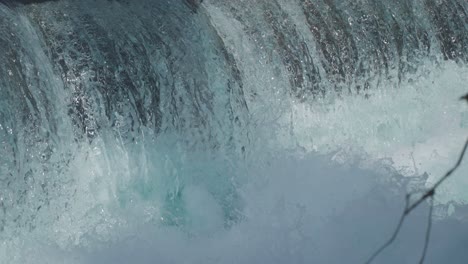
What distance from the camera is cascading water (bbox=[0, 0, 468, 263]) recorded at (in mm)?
4098

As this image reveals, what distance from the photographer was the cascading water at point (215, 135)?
4.10m

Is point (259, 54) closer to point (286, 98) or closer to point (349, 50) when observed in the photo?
point (286, 98)

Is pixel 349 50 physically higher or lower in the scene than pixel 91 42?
higher

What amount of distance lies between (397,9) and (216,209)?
2172mm

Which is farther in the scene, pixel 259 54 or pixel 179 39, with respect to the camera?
pixel 259 54

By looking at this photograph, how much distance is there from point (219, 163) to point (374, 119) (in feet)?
4.36

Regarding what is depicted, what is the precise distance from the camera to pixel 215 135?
470cm

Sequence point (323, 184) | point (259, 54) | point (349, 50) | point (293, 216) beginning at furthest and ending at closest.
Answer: point (349, 50) → point (259, 54) → point (323, 184) → point (293, 216)

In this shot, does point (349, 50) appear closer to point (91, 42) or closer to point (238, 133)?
point (238, 133)

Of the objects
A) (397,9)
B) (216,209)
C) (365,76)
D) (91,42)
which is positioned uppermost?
(397,9)

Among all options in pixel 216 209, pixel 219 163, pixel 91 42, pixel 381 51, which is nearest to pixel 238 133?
pixel 219 163

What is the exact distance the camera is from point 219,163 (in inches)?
184

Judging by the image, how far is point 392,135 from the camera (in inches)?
216

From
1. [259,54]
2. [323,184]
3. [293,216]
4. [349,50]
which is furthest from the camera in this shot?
[349,50]
